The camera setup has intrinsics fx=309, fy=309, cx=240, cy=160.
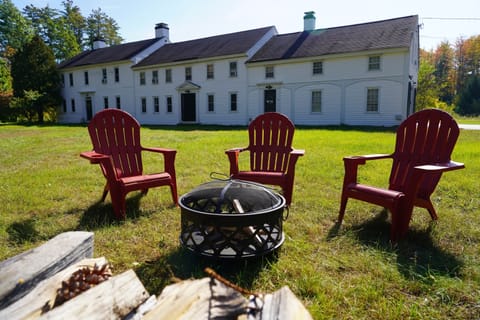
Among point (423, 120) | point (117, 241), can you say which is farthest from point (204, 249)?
point (423, 120)

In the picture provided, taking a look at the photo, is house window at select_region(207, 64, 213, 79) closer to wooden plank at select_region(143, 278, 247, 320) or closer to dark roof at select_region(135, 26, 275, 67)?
dark roof at select_region(135, 26, 275, 67)

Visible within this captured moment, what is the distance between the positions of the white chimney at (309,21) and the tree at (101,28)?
106 feet

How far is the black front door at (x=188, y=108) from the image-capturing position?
21.8 m

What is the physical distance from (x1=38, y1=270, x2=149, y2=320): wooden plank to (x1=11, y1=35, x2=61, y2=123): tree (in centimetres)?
2878

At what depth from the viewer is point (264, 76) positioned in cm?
1861

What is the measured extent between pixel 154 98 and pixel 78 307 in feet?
76.6

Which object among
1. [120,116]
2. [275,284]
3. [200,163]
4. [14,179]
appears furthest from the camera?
[200,163]

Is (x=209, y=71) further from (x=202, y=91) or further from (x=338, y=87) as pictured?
(x=338, y=87)

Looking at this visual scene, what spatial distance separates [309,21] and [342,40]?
11.8ft

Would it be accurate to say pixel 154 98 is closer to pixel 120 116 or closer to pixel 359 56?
pixel 359 56

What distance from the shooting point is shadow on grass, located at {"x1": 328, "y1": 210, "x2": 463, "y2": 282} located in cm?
223

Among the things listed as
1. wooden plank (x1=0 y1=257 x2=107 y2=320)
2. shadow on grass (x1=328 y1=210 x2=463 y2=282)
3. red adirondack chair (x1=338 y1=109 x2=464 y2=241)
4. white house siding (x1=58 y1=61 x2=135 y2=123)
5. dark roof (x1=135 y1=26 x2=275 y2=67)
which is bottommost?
shadow on grass (x1=328 y1=210 x2=463 y2=282)

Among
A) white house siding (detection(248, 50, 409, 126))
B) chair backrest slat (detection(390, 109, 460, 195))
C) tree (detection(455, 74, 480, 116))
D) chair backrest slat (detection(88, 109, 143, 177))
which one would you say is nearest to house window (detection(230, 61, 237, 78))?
white house siding (detection(248, 50, 409, 126))

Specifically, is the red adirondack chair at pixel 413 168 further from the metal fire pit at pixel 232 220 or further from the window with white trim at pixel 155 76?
the window with white trim at pixel 155 76
